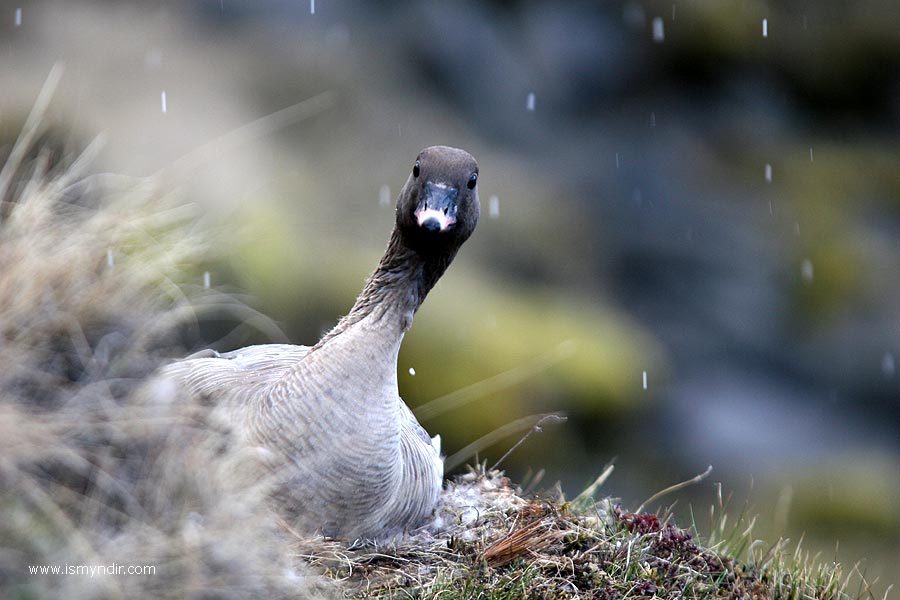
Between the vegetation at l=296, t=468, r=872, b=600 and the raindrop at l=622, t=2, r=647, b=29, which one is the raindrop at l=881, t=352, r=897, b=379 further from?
the vegetation at l=296, t=468, r=872, b=600

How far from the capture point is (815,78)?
15148 mm

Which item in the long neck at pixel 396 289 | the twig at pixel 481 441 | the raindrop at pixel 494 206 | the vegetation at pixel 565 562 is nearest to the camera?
the vegetation at pixel 565 562

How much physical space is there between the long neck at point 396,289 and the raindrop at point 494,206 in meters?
7.54

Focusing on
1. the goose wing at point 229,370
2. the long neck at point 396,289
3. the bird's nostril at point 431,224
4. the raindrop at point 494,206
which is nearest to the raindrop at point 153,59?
the raindrop at point 494,206

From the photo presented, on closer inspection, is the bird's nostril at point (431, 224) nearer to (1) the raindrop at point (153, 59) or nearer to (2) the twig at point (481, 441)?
(2) the twig at point (481, 441)

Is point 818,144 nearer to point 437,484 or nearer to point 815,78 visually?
point 815,78

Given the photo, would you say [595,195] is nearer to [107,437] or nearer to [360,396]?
[360,396]

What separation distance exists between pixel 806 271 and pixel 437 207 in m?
10.3

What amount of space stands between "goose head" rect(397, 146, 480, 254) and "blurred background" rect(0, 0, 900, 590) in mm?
3586

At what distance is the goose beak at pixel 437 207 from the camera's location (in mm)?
4684

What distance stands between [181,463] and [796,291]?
12095 mm

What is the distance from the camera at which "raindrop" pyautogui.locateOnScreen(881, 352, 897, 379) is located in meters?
13.2

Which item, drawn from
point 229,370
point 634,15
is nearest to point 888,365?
point 634,15

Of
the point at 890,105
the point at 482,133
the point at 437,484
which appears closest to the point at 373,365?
the point at 437,484
